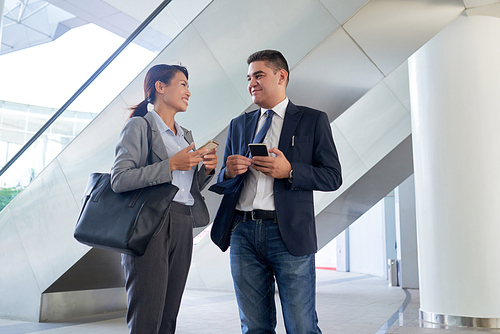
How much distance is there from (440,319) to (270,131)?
13.6 feet

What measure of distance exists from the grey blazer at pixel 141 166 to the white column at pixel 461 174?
3857 mm

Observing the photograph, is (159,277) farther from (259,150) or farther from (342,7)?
(342,7)

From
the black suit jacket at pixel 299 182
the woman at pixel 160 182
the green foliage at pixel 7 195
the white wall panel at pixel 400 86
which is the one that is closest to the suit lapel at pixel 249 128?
the black suit jacket at pixel 299 182

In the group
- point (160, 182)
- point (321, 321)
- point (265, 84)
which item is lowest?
point (321, 321)

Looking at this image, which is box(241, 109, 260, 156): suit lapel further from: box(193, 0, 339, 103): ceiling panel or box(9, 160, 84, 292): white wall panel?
box(9, 160, 84, 292): white wall panel

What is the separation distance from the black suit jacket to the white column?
3530 mm

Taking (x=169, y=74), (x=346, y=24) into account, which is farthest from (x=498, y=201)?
(x=169, y=74)

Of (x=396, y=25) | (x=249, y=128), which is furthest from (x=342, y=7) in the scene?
(x=249, y=128)

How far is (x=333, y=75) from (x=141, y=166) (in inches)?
132

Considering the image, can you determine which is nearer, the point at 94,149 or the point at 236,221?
the point at 236,221

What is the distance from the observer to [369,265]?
18.0 m

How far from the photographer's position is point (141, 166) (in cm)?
219

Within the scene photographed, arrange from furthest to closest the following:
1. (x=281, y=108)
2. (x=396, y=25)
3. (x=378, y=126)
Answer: (x=378, y=126) → (x=396, y=25) → (x=281, y=108)

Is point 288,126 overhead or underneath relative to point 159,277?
overhead
